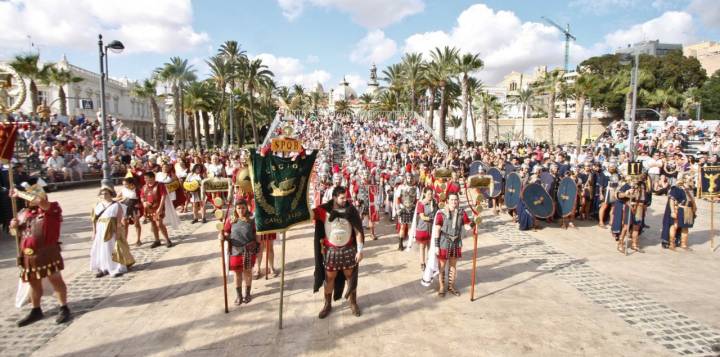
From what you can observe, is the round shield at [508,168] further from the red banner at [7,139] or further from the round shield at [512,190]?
the red banner at [7,139]

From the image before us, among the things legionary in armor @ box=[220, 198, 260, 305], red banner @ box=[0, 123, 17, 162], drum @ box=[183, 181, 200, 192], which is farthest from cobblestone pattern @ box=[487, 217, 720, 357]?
red banner @ box=[0, 123, 17, 162]

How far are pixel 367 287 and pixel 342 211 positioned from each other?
6.40 feet

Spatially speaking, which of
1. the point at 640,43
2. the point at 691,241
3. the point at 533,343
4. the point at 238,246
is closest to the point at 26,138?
the point at 238,246

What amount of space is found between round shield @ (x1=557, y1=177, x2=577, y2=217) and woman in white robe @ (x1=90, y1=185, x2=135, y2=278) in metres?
10.8

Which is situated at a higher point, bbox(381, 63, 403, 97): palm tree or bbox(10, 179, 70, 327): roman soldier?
→ bbox(381, 63, 403, 97): palm tree

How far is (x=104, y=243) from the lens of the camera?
7051 millimetres

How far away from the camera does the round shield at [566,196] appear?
1077 centimetres

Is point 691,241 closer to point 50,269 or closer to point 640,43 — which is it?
point 640,43

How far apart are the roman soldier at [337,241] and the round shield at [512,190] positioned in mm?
7672

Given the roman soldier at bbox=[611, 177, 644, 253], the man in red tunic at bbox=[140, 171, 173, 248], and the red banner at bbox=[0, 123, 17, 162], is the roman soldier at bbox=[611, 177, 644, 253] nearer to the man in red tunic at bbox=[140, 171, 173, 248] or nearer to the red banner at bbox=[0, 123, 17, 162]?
the man in red tunic at bbox=[140, 171, 173, 248]

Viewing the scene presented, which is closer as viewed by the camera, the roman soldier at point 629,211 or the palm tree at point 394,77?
the roman soldier at point 629,211

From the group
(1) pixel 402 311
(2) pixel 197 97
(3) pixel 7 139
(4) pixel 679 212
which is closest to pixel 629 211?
(4) pixel 679 212

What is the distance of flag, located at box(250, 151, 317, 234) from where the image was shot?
5.05 m

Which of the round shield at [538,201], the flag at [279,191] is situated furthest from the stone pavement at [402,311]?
the round shield at [538,201]
